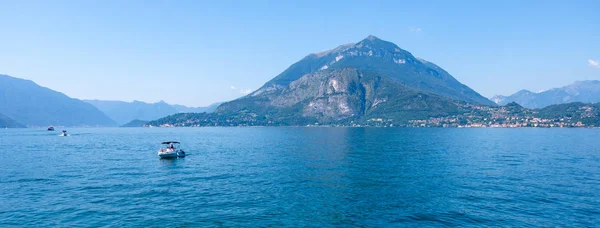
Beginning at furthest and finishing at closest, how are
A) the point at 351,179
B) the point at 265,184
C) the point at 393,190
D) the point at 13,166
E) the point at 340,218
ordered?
1. the point at 13,166
2. the point at 351,179
3. the point at 265,184
4. the point at 393,190
5. the point at 340,218

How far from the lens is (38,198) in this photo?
4500 centimetres

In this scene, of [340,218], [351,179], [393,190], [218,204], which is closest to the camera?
[340,218]

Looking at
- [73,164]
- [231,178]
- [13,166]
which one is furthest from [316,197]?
[13,166]

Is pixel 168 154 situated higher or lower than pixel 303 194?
higher

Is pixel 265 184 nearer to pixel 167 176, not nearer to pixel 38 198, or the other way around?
pixel 167 176

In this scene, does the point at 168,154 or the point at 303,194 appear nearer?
the point at 303,194

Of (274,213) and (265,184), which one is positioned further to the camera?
(265,184)

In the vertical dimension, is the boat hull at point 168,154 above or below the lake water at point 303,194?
above

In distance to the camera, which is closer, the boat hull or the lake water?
the lake water

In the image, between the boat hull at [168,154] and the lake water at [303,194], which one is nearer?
the lake water at [303,194]

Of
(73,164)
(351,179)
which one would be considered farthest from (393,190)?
(73,164)

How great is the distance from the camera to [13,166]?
74.7 meters

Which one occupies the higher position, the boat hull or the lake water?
the boat hull

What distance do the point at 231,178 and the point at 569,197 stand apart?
4997 cm
